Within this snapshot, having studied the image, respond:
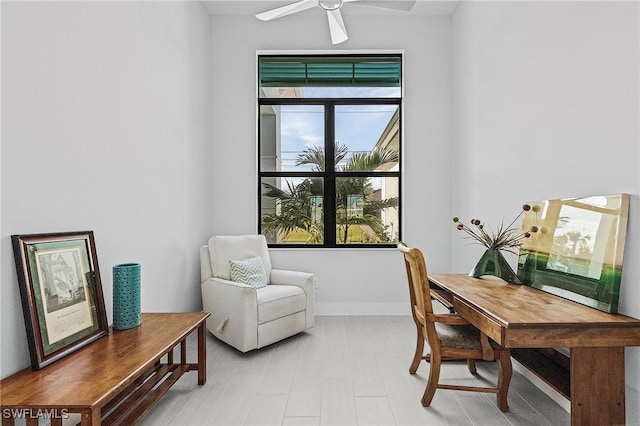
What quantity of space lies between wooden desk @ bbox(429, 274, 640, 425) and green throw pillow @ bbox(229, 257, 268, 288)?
2057mm

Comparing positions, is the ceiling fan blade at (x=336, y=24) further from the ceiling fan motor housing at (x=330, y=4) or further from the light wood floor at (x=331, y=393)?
the light wood floor at (x=331, y=393)

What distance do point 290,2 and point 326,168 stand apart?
172 centimetres

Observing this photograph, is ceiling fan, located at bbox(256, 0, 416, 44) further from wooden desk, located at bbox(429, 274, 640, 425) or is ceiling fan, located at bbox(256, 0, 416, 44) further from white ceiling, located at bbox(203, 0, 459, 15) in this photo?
wooden desk, located at bbox(429, 274, 640, 425)

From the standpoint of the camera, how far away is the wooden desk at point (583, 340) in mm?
1650

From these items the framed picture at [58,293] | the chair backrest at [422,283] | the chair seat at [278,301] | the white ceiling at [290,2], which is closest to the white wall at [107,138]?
the framed picture at [58,293]

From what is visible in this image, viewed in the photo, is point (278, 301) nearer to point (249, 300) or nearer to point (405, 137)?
point (249, 300)

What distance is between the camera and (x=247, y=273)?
345 cm

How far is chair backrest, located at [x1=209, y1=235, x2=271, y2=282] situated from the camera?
3537 mm

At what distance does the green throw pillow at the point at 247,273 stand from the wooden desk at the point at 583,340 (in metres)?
2.06

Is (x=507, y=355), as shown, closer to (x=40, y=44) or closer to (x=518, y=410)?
(x=518, y=410)

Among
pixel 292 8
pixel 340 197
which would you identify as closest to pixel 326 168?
pixel 340 197

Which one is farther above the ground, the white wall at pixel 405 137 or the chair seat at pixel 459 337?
the white wall at pixel 405 137

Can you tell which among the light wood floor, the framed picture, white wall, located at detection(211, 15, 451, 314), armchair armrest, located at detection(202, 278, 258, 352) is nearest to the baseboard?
white wall, located at detection(211, 15, 451, 314)

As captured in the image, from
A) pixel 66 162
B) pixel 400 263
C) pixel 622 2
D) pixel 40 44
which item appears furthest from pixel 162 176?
pixel 622 2
